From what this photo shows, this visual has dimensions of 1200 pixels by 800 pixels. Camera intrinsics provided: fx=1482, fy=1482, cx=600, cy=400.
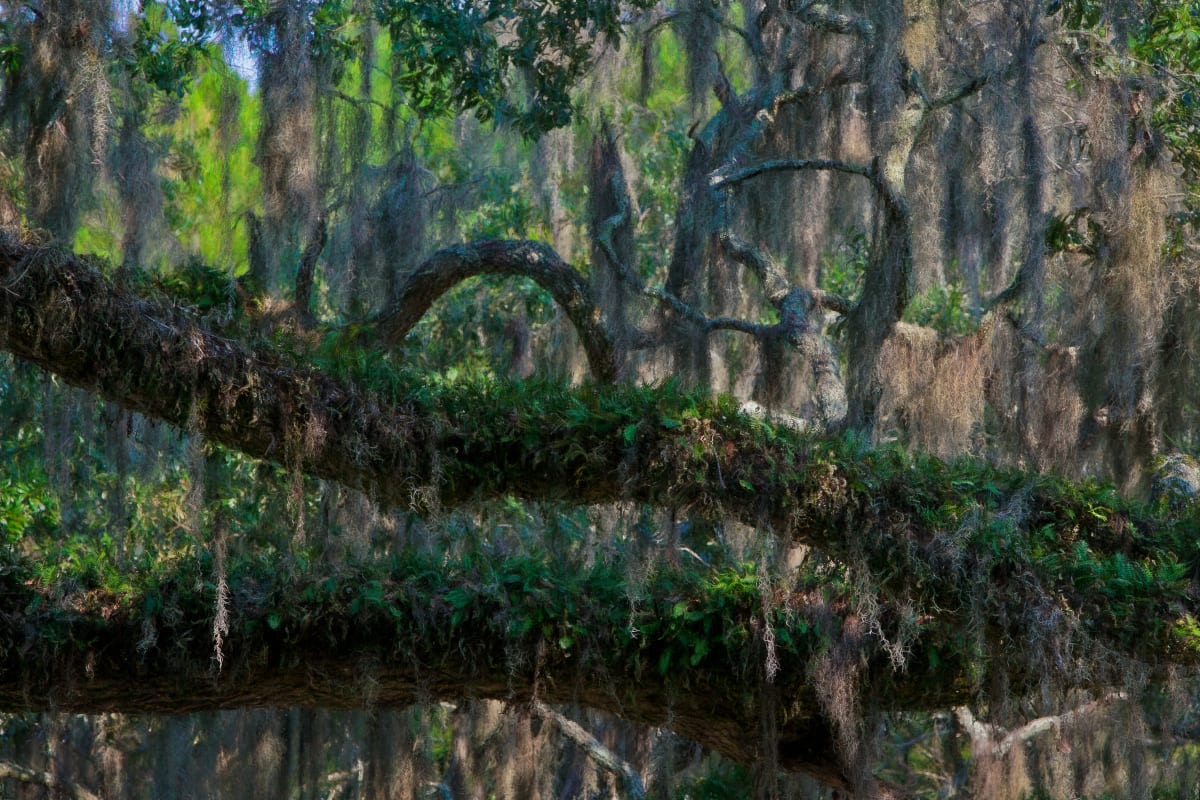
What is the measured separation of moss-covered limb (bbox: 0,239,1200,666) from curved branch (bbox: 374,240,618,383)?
183 cm

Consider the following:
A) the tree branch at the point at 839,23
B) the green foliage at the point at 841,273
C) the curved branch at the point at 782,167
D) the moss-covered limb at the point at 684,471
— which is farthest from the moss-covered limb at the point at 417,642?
the green foliage at the point at 841,273

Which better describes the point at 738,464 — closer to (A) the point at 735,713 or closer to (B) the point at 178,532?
(A) the point at 735,713

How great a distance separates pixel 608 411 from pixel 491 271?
2180 mm

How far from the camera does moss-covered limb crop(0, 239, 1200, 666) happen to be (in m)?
4.44

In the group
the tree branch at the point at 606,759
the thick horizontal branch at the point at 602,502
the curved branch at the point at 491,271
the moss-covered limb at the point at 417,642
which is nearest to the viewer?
the thick horizontal branch at the point at 602,502

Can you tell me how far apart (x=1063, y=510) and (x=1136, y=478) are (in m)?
2.74

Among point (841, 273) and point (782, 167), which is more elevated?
point (841, 273)

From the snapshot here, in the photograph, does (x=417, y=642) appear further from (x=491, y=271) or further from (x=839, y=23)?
(x=839, y=23)

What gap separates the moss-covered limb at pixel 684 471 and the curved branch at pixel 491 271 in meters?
1.83

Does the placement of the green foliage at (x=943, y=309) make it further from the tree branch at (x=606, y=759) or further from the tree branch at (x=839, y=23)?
the tree branch at (x=606, y=759)

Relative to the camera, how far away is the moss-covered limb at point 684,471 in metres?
4.44

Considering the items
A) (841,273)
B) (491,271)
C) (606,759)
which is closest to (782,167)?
(491,271)

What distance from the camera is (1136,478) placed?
23.9 ft

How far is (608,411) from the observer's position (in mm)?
4645
